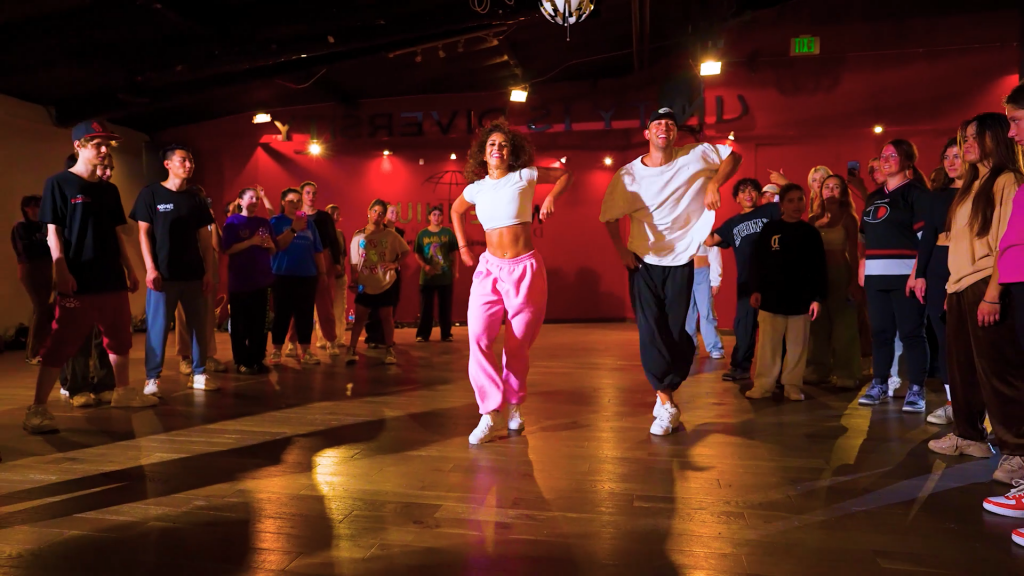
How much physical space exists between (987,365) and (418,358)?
→ 4493 mm

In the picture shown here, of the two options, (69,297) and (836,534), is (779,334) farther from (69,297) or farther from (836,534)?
(69,297)

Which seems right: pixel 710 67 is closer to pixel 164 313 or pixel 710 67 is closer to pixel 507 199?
pixel 507 199

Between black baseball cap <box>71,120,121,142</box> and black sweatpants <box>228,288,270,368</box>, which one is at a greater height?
black baseball cap <box>71,120,121,142</box>

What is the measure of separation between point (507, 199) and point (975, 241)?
189cm

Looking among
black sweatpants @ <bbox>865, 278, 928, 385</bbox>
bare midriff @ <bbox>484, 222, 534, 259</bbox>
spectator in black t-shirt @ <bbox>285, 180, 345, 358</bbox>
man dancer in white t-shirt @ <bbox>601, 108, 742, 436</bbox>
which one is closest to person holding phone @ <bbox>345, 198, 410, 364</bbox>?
spectator in black t-shirt @ <bbox>285, 180, 345, 358</bbox>

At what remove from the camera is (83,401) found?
382 centimetres

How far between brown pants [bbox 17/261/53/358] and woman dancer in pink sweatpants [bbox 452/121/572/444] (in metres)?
4.17

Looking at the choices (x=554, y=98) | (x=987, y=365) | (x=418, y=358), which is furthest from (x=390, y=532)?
(x=554, y=98)

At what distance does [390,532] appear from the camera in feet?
6.49

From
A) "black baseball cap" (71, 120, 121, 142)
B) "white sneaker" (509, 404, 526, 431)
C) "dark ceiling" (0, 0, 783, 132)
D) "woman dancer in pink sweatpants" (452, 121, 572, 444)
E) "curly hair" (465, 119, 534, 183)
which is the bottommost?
"white sneaker" (509, 404, 526, 431)

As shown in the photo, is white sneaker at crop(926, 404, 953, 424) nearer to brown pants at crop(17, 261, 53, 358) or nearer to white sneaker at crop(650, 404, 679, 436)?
white sneaker at crop(650, 404, 679, 436)

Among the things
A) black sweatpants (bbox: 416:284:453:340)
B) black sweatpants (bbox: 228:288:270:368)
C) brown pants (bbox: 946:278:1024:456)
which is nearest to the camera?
brown pants (bbox: 946:278:1024:456)

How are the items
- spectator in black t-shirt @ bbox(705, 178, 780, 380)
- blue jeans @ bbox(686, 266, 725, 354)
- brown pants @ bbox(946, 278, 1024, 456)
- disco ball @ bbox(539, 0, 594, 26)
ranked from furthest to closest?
blue jeans @ bbox(686, 266, 725, 354)
spectator in black t-shirt @ bbox(705, 178, 780, 380)
disco ball @ bbox(539, 0, 594, 26)
brown pants @ bbox(946, 278, 1024, 456)

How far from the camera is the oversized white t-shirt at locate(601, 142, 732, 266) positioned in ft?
10.2
